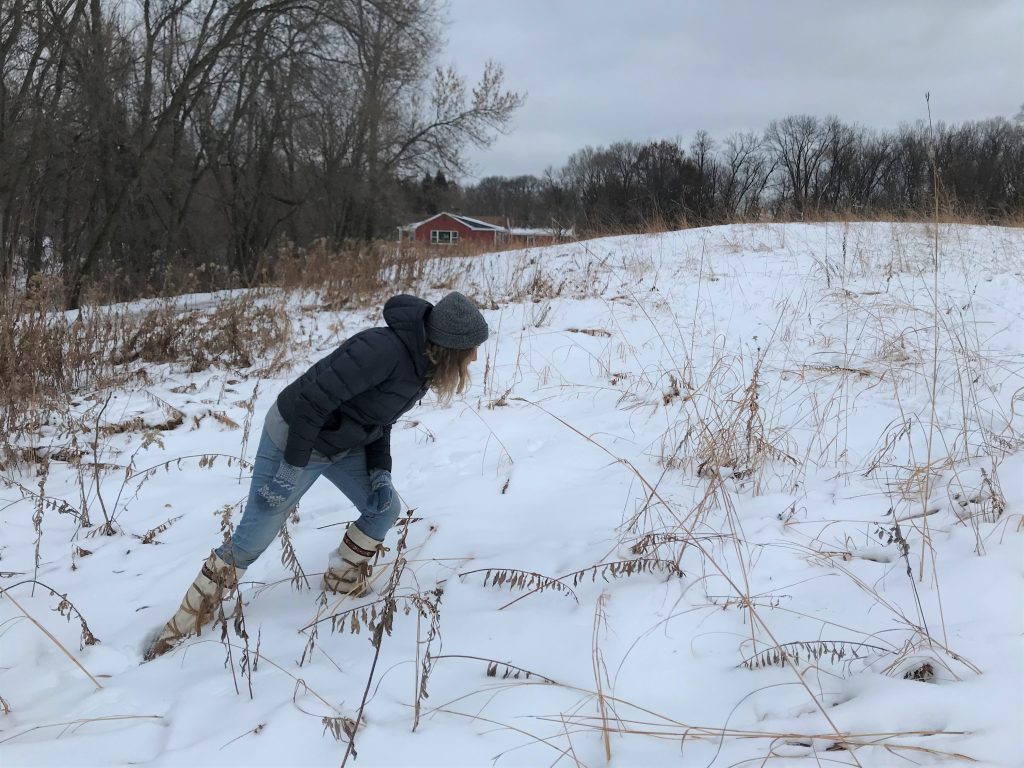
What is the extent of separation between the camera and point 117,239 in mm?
13234

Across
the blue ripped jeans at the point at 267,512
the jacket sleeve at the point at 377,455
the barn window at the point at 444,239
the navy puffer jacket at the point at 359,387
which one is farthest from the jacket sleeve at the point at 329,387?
the barn window at the point at 444,239

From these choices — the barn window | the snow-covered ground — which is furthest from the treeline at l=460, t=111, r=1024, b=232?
the snow-covered ground

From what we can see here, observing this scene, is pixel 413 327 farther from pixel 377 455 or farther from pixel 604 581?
pixel 604 581

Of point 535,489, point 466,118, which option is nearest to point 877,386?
point 535,489

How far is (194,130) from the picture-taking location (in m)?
14.8

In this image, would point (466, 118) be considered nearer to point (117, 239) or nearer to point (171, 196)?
point (171, 196)

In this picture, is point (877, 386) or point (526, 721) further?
point (877, 386)

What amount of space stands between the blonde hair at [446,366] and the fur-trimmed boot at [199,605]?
39.4 inches

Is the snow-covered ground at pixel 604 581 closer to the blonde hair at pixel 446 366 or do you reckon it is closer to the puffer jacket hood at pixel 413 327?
the blonde hair at pixel 446 366

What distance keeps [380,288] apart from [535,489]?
18.7ft

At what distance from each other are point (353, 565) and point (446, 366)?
89cm

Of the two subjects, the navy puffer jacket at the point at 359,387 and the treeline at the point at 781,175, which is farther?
the treeline at the point at 781,175

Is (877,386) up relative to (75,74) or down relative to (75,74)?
down

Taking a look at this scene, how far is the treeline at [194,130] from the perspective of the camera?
30.3 feet
